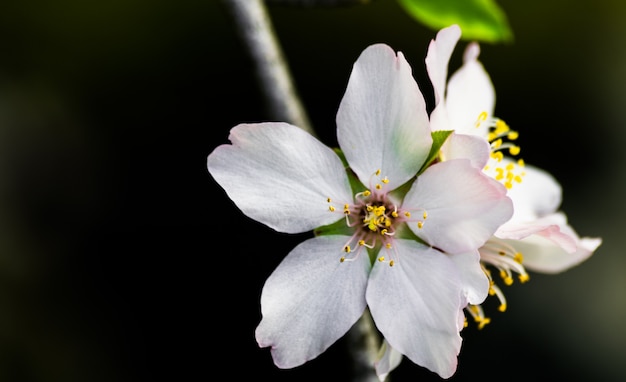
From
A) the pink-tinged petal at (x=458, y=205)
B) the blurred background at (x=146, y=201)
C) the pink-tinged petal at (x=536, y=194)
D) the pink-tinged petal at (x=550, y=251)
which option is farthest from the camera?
the blurred background at (x=146, y=201)

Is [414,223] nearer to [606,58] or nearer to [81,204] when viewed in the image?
[81,204]

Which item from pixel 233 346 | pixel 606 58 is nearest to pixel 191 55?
pixel 233 346

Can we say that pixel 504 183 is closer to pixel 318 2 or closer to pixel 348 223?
pixel 348 223

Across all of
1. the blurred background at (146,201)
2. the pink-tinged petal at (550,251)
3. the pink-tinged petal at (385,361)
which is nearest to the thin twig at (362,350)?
the pink-tinged petal at (385,361)

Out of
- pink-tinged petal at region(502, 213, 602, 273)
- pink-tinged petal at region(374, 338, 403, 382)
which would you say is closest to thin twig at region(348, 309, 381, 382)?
pink-tinged petal at region(374, 338, 403, 382)

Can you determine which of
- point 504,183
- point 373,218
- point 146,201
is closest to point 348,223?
point 373,218

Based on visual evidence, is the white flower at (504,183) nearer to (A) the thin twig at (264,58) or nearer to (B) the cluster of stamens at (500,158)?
(B) the cluster of stamens at (500,158)
